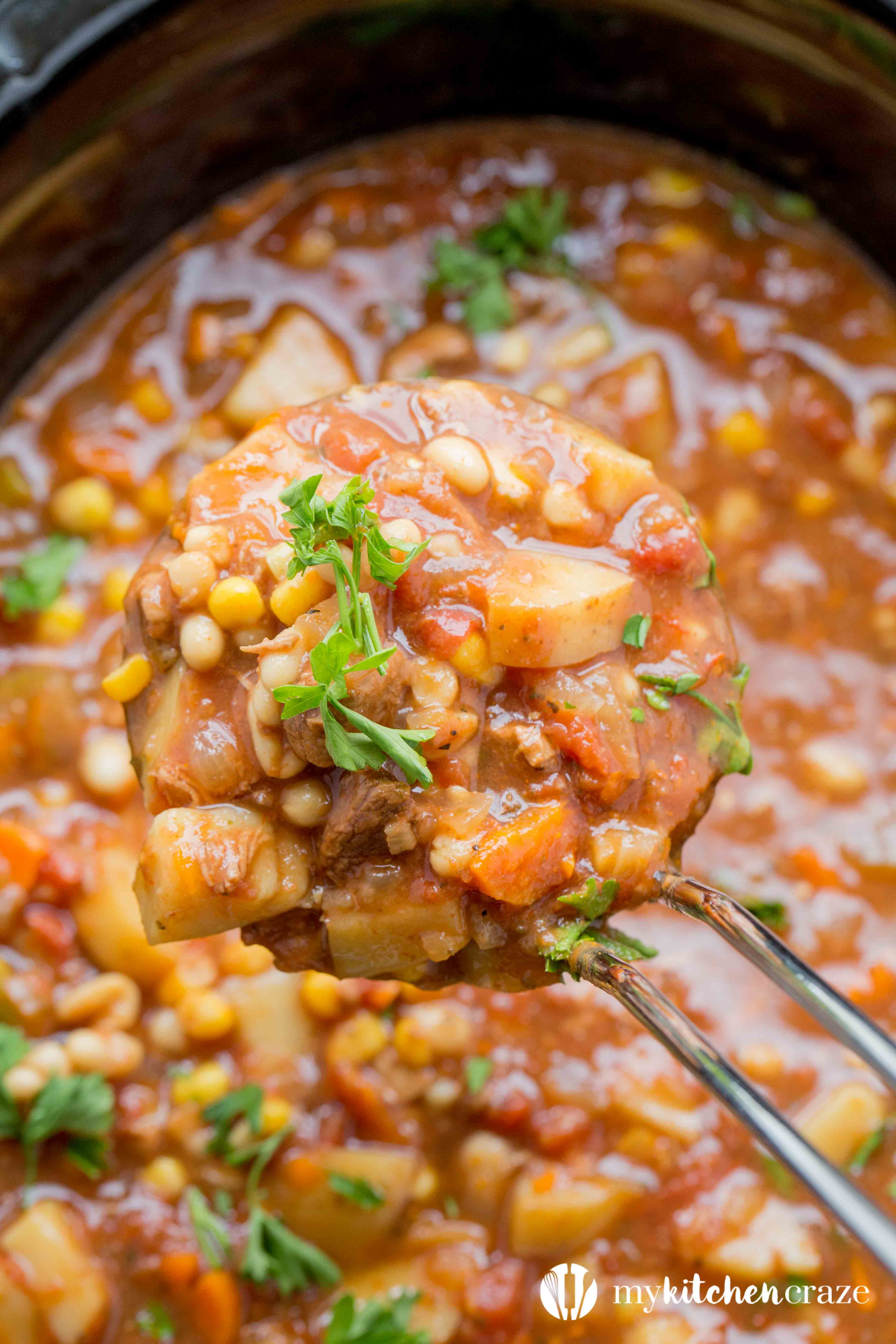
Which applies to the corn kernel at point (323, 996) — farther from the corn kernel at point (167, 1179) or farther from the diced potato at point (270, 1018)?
the corn kernel at point (167, 1179)

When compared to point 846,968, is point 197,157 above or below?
above

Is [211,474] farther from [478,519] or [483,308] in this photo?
[483,308]

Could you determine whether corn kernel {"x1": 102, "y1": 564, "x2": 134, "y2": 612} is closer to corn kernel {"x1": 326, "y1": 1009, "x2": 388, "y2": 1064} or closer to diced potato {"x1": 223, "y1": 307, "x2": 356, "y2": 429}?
diced potato {"x1": 223, "y1": 307, "x2": 356, "y2": 429}

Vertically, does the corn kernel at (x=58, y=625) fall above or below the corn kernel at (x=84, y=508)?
below

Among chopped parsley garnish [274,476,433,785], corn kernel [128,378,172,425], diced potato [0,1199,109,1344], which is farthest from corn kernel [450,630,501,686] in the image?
diced potato [0,1199,109,1344]

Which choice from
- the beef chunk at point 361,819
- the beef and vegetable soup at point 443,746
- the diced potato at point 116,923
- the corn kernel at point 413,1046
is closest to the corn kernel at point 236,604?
the beef and vegetable soup at point 443,746

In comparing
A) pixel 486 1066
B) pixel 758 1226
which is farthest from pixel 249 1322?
pixel 758 1226
